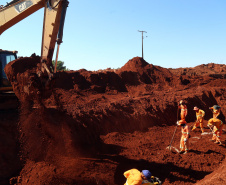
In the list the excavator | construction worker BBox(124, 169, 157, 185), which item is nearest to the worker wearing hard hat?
construction worker BBox(124, 169, 157, 185)

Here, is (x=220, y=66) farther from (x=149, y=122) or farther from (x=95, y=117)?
(x=95, y=117)

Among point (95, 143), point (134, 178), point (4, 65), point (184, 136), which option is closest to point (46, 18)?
point (4, 65)

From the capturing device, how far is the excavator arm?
5829mm

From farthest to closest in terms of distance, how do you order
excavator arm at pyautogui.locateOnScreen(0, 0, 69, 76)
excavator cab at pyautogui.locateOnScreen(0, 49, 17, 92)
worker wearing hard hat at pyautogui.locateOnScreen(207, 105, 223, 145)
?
1. worker wearing hard hat at pyautogui.locateOnScreen(207, 105, 223, 145)
2. excavator cab at pyautogui.locateOnScreen(0, 49, 17, 92)
3. excavator arm at pyautogui.locateOnScreen(0, 0, 69, 76)

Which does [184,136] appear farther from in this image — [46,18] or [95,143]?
[46,18]

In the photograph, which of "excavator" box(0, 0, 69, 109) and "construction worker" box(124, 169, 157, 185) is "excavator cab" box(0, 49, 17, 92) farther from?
"construction worker" box(124, 169, 157, 185)

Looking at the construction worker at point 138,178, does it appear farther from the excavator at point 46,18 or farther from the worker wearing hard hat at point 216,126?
the worker wearing hard hat at point 216,126

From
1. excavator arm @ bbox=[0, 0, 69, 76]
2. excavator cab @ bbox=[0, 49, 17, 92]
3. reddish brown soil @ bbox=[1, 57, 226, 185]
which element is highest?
excavator arm @ bbox=[0, 0, 69, 76]

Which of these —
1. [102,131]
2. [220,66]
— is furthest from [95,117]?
[220,66]

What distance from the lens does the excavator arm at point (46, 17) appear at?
19.1ft

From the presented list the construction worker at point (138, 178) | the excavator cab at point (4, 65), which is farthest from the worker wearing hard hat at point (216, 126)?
the excavator cab at point (4, 65)

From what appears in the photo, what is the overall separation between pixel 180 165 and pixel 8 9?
768 cm

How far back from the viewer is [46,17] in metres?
6.17

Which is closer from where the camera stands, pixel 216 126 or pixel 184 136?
pixel 184 136
